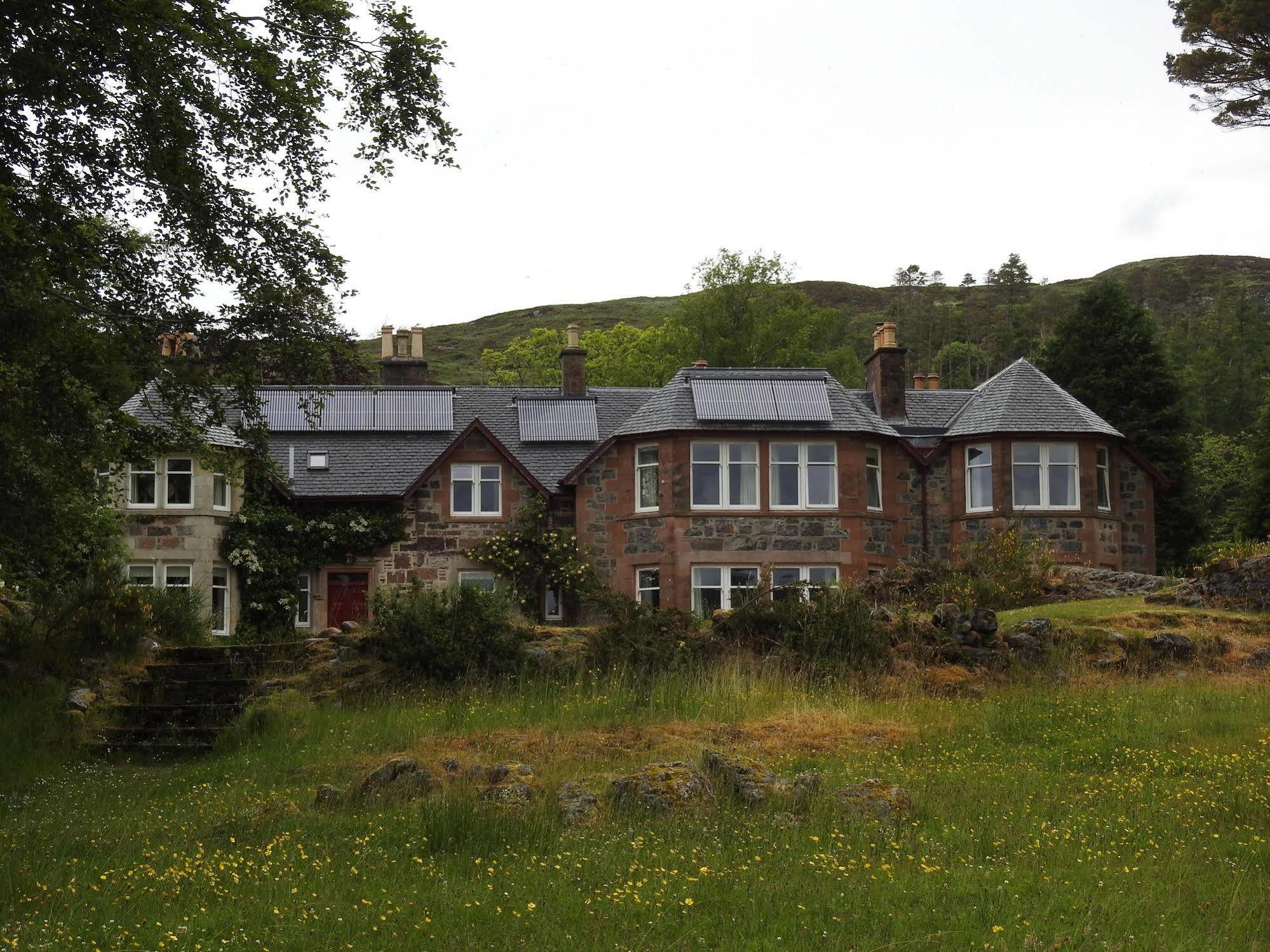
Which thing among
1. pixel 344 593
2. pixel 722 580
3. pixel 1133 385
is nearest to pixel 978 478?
pixel 722 580

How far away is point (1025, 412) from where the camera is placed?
35.7m

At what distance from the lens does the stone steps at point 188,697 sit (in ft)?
66.6

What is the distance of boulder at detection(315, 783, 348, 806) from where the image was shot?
14008mm

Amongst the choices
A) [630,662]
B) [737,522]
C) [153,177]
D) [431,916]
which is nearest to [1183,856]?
[431,916]

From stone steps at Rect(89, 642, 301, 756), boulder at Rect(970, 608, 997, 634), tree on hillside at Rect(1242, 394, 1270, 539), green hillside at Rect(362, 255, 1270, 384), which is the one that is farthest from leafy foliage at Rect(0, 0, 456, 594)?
green hillside at Rect(362, 255, 1270, 384)

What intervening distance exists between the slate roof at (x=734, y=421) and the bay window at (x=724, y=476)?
603 mm

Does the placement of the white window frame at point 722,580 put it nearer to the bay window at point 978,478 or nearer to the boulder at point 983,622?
the bay window at point 978,478

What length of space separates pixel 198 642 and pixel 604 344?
1630 inches

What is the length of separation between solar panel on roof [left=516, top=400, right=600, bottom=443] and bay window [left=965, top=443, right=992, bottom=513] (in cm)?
990

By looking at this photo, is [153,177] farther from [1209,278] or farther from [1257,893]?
[1209,278]

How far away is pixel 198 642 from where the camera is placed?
26062 mm

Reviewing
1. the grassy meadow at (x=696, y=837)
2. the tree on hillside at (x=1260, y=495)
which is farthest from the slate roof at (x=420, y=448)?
the grassy meadow at (x=696, y=837)

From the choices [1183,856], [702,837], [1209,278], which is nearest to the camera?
[1183,856]

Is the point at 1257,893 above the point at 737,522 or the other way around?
the other way around
